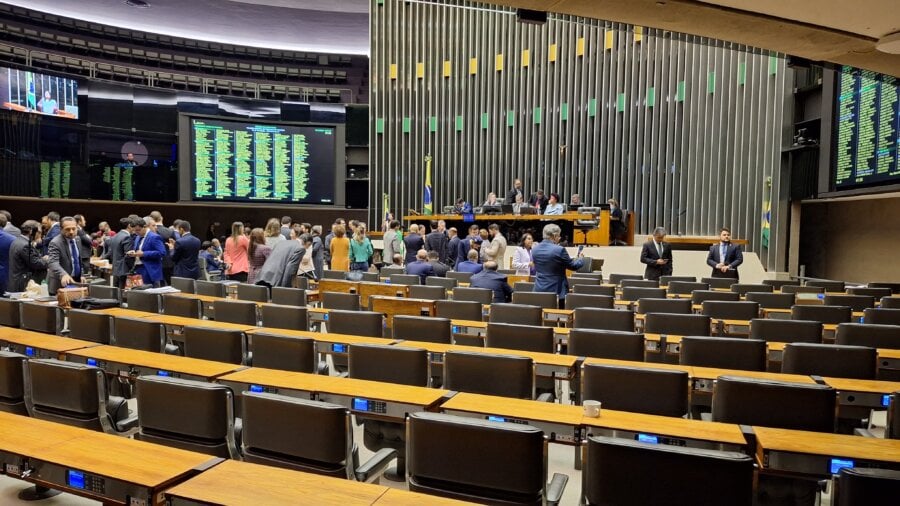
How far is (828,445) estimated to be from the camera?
2.32 m

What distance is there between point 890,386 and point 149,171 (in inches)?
646

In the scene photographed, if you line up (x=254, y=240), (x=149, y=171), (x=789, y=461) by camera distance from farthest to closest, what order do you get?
1. (x=149, y=171)
2. (x=254, y=240)
3. (x=789, y=461)

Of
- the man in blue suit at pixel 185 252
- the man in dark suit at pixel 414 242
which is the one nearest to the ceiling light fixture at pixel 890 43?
the man in dark suit at pixel 414 242

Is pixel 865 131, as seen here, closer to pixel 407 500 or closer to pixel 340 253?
pixel 340 253

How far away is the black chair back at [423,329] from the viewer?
4.43m

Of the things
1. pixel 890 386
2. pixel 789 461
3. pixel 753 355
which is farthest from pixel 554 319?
pixel 789 461

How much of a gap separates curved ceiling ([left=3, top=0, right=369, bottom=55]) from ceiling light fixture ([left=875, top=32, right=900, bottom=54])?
15.9 metres

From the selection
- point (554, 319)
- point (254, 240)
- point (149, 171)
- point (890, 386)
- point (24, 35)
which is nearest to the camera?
point (890, 386)

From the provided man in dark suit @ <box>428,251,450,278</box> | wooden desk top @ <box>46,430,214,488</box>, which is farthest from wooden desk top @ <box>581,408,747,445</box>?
man in dark suit @ <box>428,251,450,278</box>

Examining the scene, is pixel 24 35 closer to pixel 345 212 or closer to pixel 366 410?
pixel 345 212

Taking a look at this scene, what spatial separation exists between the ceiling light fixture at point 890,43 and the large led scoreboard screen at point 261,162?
1421cm

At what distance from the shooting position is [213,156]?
15.9 meters

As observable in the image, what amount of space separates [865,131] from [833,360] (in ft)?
22.3

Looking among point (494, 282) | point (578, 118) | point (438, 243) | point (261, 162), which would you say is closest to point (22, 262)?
point (494, 282)
